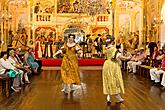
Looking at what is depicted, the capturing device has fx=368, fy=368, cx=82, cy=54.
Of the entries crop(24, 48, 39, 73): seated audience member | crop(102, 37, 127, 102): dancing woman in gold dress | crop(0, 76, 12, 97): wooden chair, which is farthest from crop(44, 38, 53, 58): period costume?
crop(102, 37, 127, 102): dancing woman in gold dress

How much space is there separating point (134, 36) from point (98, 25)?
2.94 metres

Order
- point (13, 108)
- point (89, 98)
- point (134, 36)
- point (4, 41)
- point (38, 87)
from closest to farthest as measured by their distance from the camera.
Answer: point (13, 108) < point (89, 98) < point (38, 87) < point (4, 41) < point (134, 36)

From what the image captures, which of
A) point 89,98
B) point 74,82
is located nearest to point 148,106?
point 89,98

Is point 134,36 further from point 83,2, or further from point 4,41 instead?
point 4,41

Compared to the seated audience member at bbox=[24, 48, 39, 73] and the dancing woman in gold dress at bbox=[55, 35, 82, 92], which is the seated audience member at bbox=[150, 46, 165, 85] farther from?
the seated audience member at bbox=[24, 48, 39, 73]

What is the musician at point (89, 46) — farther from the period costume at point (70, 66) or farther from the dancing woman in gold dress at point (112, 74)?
the dancing woman in gold dress at point (112, 74)

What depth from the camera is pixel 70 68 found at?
10.5 meters

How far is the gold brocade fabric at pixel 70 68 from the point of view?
1043 centimetres

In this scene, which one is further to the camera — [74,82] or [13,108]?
[74,82]

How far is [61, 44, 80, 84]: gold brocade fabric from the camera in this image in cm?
1043

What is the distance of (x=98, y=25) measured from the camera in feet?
92.7

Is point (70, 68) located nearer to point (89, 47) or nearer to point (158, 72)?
point (158, 72)

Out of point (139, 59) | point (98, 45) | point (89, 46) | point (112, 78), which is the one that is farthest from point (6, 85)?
point (89, 46)

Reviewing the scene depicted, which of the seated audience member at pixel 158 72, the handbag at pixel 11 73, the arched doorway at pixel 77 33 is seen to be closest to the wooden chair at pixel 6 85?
the handbag at pixel 11 73
